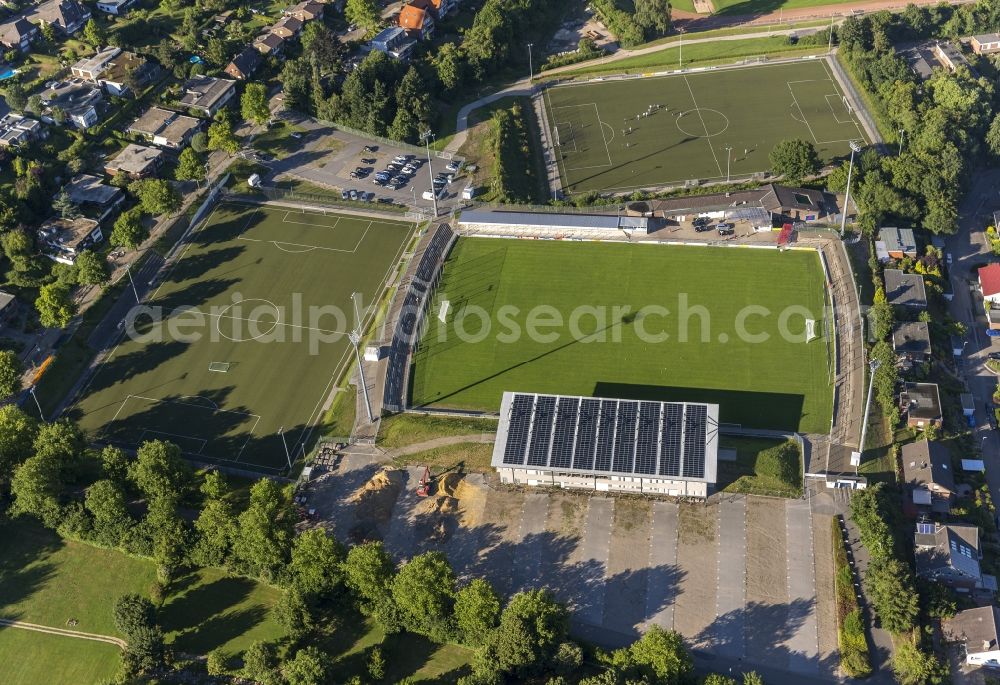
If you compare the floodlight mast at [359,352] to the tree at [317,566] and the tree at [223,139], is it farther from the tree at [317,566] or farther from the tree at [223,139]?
the tree at [223,139]

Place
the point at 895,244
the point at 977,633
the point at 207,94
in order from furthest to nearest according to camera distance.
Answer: the point at 207,94 → the point at 895,244 → the point at 977,633

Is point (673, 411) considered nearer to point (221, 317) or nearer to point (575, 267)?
point (575, 267)

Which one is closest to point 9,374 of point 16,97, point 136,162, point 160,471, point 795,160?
point 160,471

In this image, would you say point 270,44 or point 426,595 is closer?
point 426,595

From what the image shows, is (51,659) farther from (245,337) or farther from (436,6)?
(436,6)

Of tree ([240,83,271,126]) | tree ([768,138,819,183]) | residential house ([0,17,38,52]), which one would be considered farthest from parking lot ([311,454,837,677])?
residential house ([0,17,38,52])

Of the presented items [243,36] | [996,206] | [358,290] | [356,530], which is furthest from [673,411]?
[243,36]
